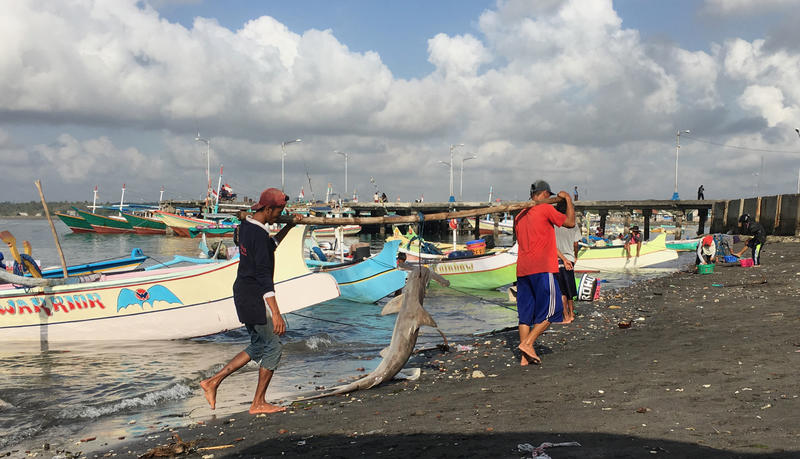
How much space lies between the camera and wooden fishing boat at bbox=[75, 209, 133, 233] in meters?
64.6

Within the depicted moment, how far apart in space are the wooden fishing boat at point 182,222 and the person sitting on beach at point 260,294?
56579 millimetres

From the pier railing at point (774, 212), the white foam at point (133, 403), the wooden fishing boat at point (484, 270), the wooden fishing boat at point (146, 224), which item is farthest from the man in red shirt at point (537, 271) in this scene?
A: the wooden fishing boat at point (146, 224)

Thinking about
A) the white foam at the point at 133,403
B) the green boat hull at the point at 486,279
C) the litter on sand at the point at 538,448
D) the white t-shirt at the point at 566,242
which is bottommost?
the green boat hull at the point at 486,279

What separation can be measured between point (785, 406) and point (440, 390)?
2871mm

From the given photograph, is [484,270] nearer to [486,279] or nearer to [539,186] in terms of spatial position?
[486,279]

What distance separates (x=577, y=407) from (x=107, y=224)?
7044 cm

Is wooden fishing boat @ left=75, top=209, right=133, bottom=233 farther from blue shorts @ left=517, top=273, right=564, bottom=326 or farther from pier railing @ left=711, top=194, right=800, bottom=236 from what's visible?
blue shorts @ left=517, top=273, right=564, bottom=326

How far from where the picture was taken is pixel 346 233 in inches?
2377

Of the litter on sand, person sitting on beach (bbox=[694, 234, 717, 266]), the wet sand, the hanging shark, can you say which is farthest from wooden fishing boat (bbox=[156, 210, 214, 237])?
the litter on sand

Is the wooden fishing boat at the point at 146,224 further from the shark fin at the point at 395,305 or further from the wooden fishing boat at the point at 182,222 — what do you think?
the shark fin at the point at 395,305

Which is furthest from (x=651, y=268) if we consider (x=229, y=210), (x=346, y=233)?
(x=229, y=210)

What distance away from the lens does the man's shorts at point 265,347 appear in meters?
5.14

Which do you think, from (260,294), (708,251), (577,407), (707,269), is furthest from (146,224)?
(577,407)

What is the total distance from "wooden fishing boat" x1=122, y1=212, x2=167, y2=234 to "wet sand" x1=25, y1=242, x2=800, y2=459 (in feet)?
205
